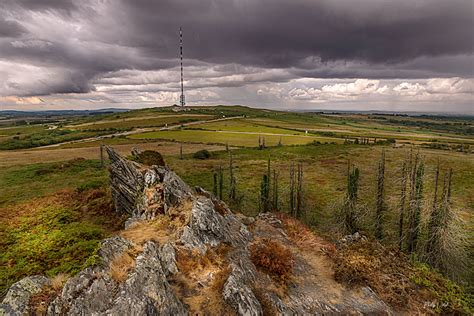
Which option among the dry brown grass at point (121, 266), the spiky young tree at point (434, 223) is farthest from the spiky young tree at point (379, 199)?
the dry brown grass at point (121, 266)

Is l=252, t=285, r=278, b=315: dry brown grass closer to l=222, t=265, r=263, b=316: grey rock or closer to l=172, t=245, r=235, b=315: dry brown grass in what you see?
l=222, t=265, r=263, b=316: grey rock

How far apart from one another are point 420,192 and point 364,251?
1435 centimetres

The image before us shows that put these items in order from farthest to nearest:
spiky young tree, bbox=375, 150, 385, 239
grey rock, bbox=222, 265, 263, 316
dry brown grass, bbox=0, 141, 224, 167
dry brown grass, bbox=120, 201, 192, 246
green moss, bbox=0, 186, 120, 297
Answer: dry brown grass, bbox=0, 141, 224, 167 → spiky young tree, bbox=375, 150, 385, 239 → dry brown grass, bbox=120, 201, 192, 246 → grey rock, bbox=222, 265, 263, 316 → green moss, bbox=0, 186, 120, 297

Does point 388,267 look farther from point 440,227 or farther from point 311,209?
point 311,209

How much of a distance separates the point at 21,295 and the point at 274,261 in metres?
14.4

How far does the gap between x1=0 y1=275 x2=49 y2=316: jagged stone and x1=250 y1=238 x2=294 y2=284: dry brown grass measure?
12.6 meters

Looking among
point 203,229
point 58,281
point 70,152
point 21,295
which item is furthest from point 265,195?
point 70,152

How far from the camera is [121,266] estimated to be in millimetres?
13727

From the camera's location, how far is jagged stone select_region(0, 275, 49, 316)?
1048 centimetres

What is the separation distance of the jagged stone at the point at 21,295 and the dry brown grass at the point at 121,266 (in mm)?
2704

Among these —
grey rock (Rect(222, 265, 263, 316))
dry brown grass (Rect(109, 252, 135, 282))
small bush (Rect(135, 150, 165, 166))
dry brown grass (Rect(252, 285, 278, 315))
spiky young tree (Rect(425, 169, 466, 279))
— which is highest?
small bush (Rect(135, 150, 165, 166))

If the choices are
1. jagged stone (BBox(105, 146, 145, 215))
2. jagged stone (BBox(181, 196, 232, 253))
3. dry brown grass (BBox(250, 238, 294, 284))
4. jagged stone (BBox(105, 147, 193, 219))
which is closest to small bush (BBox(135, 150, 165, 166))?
jagged stone (BBox(105, 147, 193, 219))

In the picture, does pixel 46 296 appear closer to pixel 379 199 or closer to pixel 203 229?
pixel 203 229

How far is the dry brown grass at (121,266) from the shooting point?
42.7 feet
